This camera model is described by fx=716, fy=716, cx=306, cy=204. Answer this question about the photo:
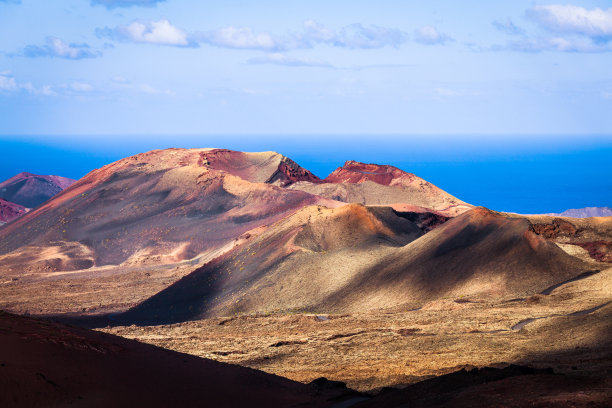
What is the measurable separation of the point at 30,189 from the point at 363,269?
82.4 meters

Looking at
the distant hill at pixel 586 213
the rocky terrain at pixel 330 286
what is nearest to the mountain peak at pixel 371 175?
the rocky terrain at pixel 330 286

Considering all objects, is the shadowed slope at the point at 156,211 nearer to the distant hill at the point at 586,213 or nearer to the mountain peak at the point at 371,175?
the mountain peak at the point at 371,175

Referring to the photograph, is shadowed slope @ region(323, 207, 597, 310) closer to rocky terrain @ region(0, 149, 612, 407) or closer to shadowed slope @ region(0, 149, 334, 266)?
rocky terrain @ region(0, 149, 612, 407)

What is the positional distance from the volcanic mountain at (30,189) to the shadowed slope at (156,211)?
1429 inches

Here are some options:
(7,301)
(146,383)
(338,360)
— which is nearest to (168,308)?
→ (7,301)

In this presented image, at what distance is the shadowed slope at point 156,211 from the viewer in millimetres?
52594

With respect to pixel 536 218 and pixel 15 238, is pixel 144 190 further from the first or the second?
pixel 536 218

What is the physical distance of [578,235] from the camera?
41531 mm

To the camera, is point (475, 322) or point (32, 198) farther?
point (32, 198)

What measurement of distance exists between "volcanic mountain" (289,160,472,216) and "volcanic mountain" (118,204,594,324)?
2433 centimetres

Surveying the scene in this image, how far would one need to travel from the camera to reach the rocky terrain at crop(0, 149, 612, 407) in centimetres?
1720

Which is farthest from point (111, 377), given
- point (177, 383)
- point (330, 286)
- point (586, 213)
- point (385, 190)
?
point (586, 213)

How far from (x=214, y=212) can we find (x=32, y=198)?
181 ft

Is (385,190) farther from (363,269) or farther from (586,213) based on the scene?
(363,269)
